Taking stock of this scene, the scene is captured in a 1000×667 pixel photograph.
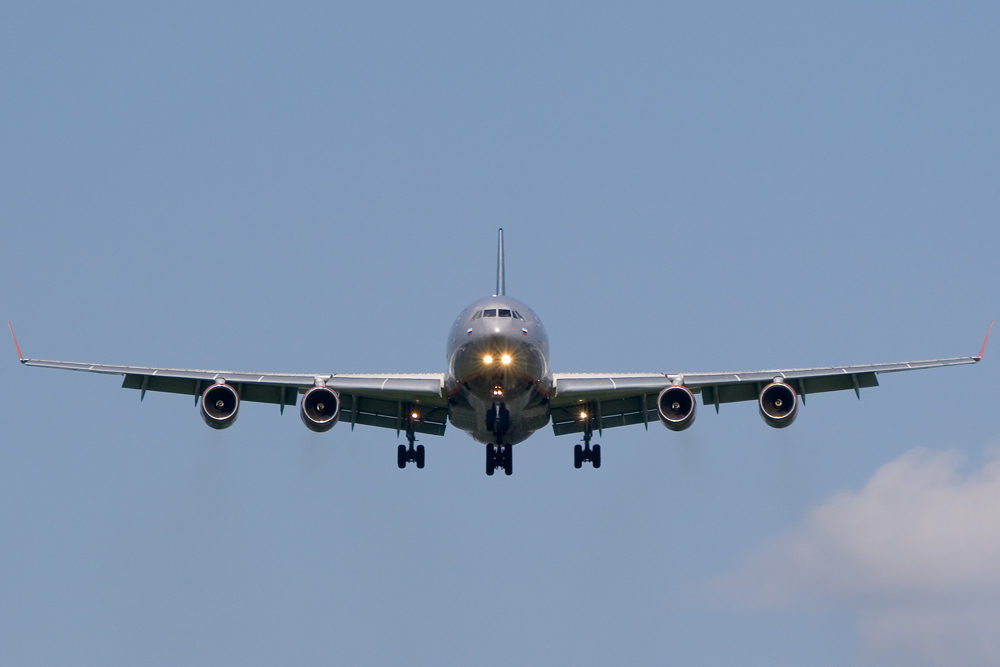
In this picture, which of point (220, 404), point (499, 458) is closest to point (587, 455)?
point (499, 458)

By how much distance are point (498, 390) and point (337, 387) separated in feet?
19.2

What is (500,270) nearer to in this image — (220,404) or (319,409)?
(319,409)

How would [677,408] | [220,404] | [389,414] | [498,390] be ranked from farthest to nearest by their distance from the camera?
1. [389,414]
2. [677,408]
3. [220,404]
4. [498,390]

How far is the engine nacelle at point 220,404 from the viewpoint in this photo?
142ft

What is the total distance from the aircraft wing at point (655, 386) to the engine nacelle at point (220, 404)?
9.62m

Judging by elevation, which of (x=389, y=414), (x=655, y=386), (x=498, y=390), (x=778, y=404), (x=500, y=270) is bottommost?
(x=498, y=390)

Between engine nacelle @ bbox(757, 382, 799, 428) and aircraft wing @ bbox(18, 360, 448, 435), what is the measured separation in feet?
32.4

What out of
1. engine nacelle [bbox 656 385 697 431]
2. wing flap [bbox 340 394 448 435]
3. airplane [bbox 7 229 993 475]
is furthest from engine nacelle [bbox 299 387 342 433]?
engine nacelle [bbox 656 385 697 431]

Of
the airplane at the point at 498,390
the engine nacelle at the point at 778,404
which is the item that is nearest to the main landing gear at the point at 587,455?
the airplane at the point at 498,390

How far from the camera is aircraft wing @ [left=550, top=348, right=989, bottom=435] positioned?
44.4m

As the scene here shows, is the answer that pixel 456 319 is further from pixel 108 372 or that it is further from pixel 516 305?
pixel 108 372

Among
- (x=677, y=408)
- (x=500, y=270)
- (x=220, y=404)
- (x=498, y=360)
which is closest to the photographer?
(x=498, y=360)

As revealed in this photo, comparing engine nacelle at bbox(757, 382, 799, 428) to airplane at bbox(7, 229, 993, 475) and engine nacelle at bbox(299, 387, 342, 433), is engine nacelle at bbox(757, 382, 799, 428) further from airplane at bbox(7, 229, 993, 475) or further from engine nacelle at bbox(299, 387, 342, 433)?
A: engine nacelle at bbox(299, 387, 342, 433)

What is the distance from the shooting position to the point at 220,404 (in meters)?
43.3
